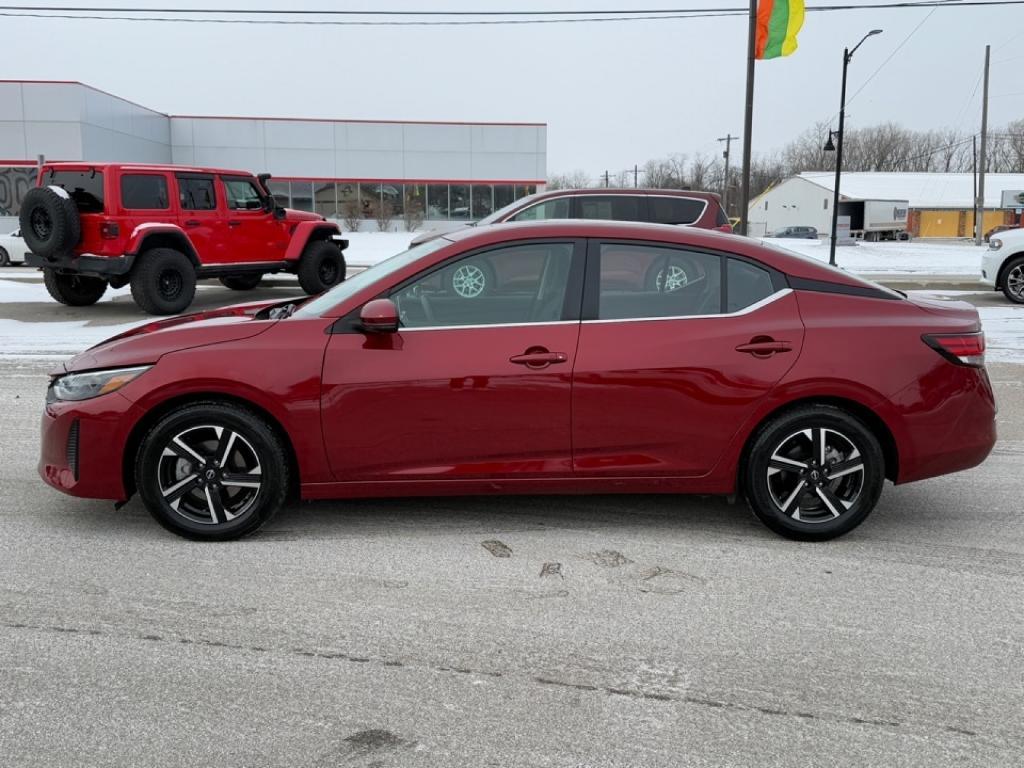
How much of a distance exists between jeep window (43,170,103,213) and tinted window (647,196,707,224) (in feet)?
25.0

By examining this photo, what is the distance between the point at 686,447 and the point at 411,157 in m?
45.7

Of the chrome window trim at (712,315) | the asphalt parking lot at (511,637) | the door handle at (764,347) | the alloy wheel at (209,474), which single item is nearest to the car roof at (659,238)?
the chrome window trim at (712,315)

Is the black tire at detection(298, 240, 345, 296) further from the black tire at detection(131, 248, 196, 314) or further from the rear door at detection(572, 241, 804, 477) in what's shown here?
the rear door at detection(572, 241, 804, 477)

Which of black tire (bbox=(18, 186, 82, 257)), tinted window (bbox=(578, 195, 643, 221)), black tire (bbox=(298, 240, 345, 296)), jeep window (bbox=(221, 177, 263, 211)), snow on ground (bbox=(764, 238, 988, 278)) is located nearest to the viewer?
black tire (bbox=(18, 186, 82, 257))

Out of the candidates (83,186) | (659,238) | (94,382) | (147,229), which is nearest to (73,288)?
(83,186)

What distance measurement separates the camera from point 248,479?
4.37m

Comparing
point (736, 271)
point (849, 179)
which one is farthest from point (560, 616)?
point (849, 179)

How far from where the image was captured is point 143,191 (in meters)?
Answer: 13.1

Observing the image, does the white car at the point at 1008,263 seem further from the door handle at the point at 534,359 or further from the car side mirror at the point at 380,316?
the car side mirror at the point at 380,316

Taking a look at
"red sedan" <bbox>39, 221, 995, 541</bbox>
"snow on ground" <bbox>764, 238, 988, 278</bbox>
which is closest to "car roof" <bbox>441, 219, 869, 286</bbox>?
"red sedan" <bbox>39, 221, 995, 541</bbox>

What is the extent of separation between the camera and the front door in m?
4.32

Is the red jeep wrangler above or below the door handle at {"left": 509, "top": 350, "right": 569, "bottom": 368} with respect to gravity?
above

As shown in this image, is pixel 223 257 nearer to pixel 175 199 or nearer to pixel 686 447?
pixel 175 199

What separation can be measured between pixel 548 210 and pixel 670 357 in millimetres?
9284
